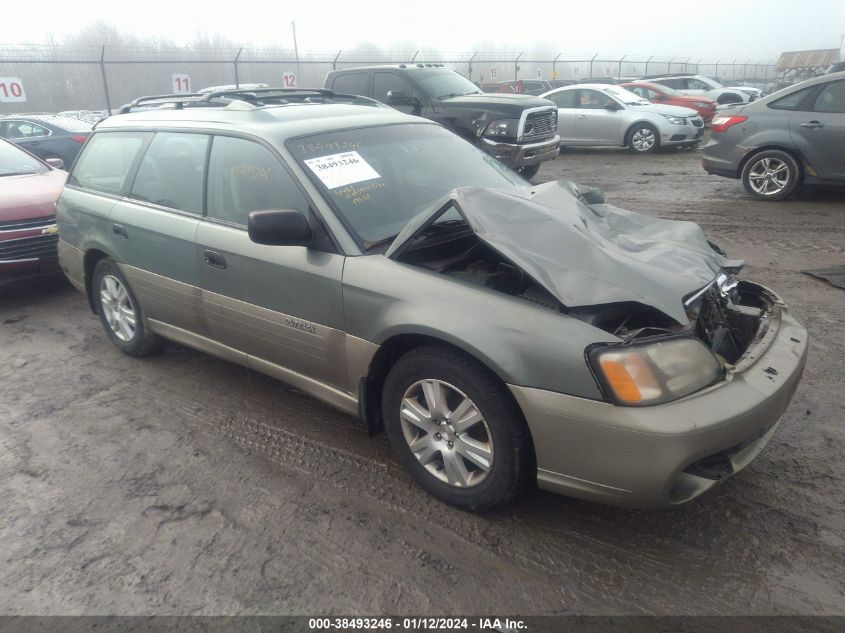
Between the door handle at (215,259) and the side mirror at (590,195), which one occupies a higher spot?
the side mirror at (590,195)

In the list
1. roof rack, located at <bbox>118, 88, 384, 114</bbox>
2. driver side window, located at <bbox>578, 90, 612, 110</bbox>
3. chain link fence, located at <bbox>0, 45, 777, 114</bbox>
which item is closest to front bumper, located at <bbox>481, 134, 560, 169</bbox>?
driver side window, located at <bbox>578, 90, 612, 110</bbox>

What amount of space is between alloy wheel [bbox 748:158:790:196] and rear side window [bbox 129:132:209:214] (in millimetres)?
7601

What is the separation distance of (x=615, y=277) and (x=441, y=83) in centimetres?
908

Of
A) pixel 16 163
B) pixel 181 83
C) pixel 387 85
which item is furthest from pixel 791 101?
pixel 181 83

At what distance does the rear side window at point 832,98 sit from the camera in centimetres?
767

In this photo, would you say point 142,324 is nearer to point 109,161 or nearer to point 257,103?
point 109,161

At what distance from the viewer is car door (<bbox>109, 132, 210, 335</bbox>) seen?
371 centimetres

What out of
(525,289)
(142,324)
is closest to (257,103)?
(142,324)

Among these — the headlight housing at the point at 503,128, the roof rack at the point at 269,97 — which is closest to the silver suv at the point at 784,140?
the headlight housing at the point at 503,128

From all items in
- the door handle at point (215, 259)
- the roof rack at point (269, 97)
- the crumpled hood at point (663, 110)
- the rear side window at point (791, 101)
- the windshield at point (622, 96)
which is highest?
the roof rack at point (269, 97)

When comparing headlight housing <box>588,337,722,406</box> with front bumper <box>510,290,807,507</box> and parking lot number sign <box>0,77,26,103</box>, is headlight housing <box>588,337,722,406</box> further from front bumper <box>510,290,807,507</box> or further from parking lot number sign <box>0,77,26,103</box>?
parking lot number sign <box>0,77,26,103</box>

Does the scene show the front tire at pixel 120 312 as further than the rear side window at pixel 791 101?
No

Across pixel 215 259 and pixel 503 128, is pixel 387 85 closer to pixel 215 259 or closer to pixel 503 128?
pixel 503 128

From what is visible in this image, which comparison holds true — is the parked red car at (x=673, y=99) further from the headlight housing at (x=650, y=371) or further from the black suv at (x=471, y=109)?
the headlight housing at (x=650, y=371)
